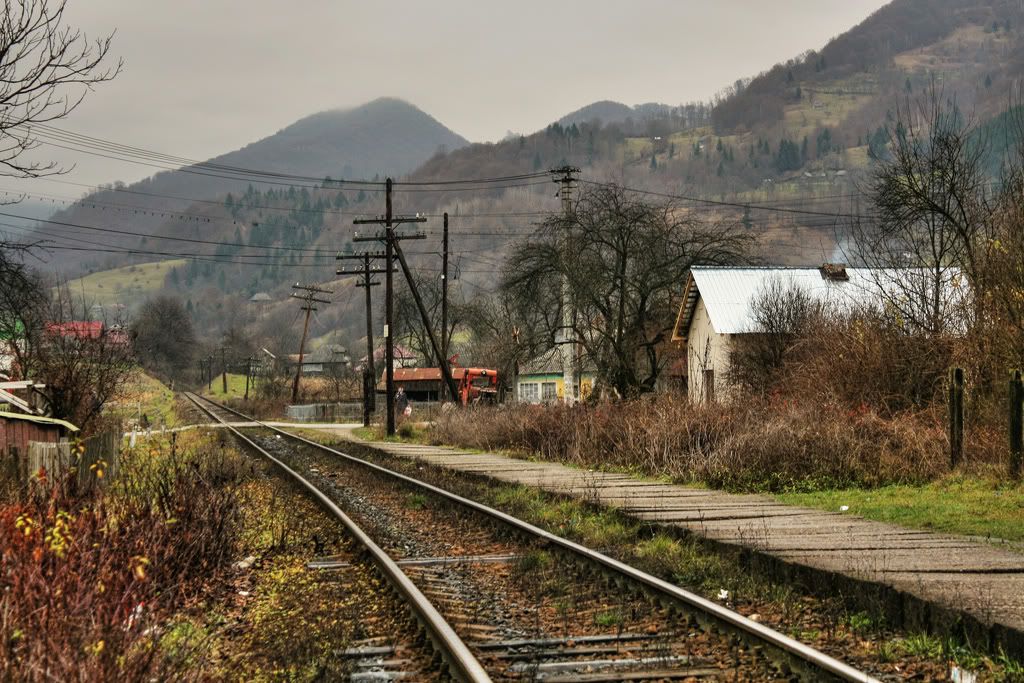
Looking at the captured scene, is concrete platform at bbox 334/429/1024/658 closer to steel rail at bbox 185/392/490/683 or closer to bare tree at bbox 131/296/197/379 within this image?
steel rail at bbox 185/392/490/683

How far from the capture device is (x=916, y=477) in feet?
52.5

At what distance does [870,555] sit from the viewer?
972 cm

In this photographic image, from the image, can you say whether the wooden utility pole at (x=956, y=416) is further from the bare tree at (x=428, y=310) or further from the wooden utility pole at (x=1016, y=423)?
the bare tree at (x=428, y=310)

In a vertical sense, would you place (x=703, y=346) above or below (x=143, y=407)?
above

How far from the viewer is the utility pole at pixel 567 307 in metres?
37.8

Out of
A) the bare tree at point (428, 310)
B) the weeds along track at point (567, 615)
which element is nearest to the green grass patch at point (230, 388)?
the bare tree at point (428, 310)

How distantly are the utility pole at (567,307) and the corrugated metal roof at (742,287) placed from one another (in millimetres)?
5180

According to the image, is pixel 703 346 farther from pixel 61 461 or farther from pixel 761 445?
pixel 61 461

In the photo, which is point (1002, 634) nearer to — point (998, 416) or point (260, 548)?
point (260, 548)

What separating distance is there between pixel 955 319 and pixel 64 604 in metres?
18.6

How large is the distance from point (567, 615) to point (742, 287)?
111ft

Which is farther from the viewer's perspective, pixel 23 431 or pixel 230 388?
pixel 230 388

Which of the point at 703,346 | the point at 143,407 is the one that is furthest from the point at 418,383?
the point at 703,346

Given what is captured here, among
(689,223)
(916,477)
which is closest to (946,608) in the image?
(916,477)
